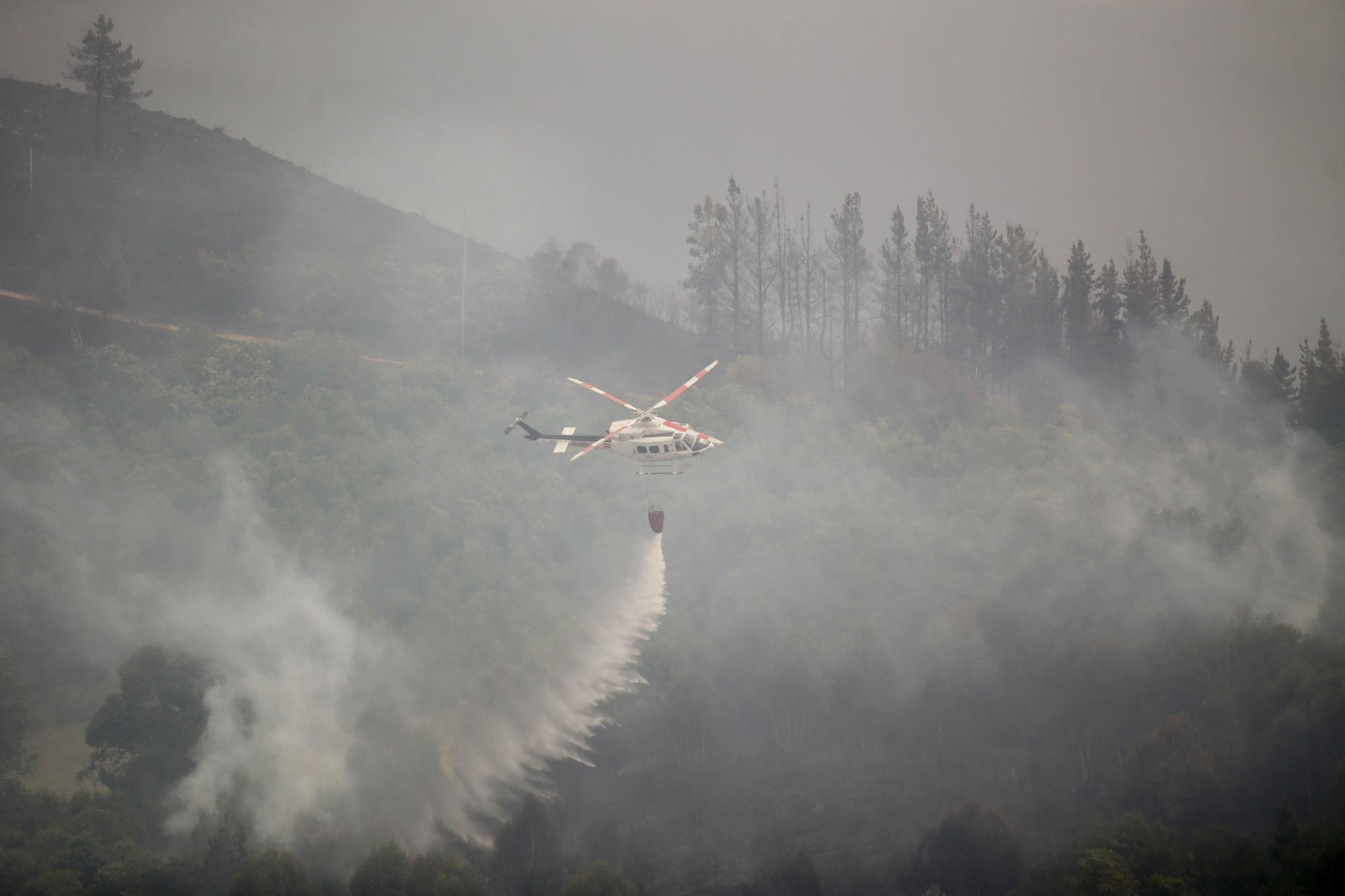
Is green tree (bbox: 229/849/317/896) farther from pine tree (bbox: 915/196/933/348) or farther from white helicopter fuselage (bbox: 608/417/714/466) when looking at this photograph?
pine tree (bbox: 915/196/933/348)

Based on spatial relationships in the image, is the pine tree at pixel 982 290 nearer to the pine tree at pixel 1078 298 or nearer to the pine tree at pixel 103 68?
the pine tree at pixel 1078 298

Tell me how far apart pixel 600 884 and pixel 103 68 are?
87.0m

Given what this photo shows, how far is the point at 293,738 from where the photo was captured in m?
59.0

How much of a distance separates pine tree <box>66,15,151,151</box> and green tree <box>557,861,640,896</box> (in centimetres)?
8327

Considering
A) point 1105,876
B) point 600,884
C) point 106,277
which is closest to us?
point 1105,876

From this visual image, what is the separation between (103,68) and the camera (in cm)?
8931

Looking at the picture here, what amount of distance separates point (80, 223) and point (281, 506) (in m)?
37.9

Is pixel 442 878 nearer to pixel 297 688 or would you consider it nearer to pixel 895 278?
pixel 297 688

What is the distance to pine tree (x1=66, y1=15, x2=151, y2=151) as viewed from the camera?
8619 cm

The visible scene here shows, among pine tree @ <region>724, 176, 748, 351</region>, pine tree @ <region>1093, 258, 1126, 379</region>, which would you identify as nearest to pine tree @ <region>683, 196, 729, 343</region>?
pine tree @ <region>724, 176, 748, 351</region>

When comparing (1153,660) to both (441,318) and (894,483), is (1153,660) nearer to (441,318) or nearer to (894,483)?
(894,483)

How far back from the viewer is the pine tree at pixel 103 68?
86.2m

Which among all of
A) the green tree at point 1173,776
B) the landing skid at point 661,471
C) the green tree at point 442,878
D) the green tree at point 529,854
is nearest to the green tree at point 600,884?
the green tree at point 529,854

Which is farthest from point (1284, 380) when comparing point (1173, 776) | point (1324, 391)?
point (1173, 776)
